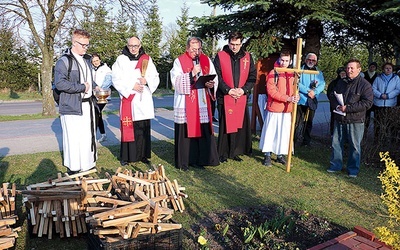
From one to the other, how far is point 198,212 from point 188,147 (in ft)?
6.80

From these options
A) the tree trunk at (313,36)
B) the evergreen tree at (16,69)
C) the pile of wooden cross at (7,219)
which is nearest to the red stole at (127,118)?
the pile of wooden cross at (7,219)

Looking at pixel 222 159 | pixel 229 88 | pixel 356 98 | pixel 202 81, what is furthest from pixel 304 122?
pixel 202 81

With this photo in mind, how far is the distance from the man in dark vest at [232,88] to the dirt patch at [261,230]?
2.60 metres

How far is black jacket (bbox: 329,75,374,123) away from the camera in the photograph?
20.4ft

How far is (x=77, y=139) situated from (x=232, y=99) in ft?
9.87

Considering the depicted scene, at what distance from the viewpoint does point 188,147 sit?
674cm

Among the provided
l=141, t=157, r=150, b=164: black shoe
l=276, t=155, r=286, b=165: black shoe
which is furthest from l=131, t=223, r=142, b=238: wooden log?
l=276, t=155, r=286, b=165: black shoe

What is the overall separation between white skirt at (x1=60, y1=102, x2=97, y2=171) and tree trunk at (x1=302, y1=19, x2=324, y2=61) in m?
5.69

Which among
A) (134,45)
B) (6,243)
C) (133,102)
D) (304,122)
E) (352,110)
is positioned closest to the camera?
(6,243)

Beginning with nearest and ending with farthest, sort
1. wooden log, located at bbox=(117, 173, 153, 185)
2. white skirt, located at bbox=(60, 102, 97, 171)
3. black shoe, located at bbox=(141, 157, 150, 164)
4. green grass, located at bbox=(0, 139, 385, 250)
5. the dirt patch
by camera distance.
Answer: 1. the dirt patch
2. wooden log, located at bbox=(117, 173, 153, 185)
3. green grass, located at bbox=(0, 139, 385, 250)
4. white skirt, located at bbox=(60, 102, 97, 171)
5. black shoe, located at bbox=(141, 157, 150, 164)

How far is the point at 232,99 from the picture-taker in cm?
707

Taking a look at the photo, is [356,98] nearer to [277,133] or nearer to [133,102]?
[277,133]

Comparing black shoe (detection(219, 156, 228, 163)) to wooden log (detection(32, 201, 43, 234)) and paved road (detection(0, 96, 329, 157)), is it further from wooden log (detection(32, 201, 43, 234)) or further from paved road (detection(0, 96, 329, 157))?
wooden log (detection(32, 201, 43, 234))

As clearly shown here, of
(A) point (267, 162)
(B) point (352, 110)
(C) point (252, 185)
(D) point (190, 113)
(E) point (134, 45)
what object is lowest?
(C) point (252, 185)
